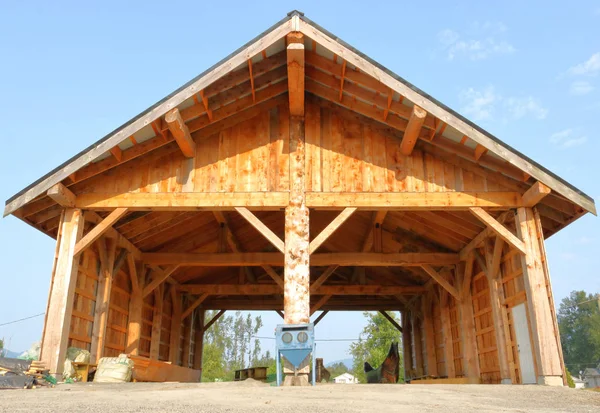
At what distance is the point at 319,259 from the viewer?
12.8 meters

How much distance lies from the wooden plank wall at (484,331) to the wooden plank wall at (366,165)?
3.62 meters

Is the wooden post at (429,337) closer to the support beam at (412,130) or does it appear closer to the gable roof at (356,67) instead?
the support beam at (412,130)

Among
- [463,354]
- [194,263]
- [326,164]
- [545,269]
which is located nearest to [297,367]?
[326,164]

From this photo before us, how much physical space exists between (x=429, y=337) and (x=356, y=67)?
421 inches

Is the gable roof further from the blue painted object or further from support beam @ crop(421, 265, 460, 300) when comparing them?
support beam @ crop(421, 265, 460, 300)

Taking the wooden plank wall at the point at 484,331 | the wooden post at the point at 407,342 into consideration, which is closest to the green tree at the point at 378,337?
the wooden post at the point at 407,342

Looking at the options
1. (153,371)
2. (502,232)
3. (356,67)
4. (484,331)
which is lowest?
(153,371)

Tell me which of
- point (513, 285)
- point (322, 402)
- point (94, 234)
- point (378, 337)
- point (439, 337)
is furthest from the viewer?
point (378, 337)

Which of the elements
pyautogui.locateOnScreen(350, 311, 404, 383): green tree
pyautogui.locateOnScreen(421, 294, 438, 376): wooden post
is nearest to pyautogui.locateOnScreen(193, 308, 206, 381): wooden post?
pyautogui.locateOnScreen(421, 294, 438, 376): wooden post

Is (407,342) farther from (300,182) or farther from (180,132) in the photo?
(180,132)

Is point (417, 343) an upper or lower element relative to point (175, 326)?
lower

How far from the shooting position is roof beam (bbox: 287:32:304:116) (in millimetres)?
8766

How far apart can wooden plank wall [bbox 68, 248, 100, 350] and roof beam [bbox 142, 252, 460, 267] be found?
224cm

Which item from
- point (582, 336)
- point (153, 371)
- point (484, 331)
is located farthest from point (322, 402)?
point (582, 336)
